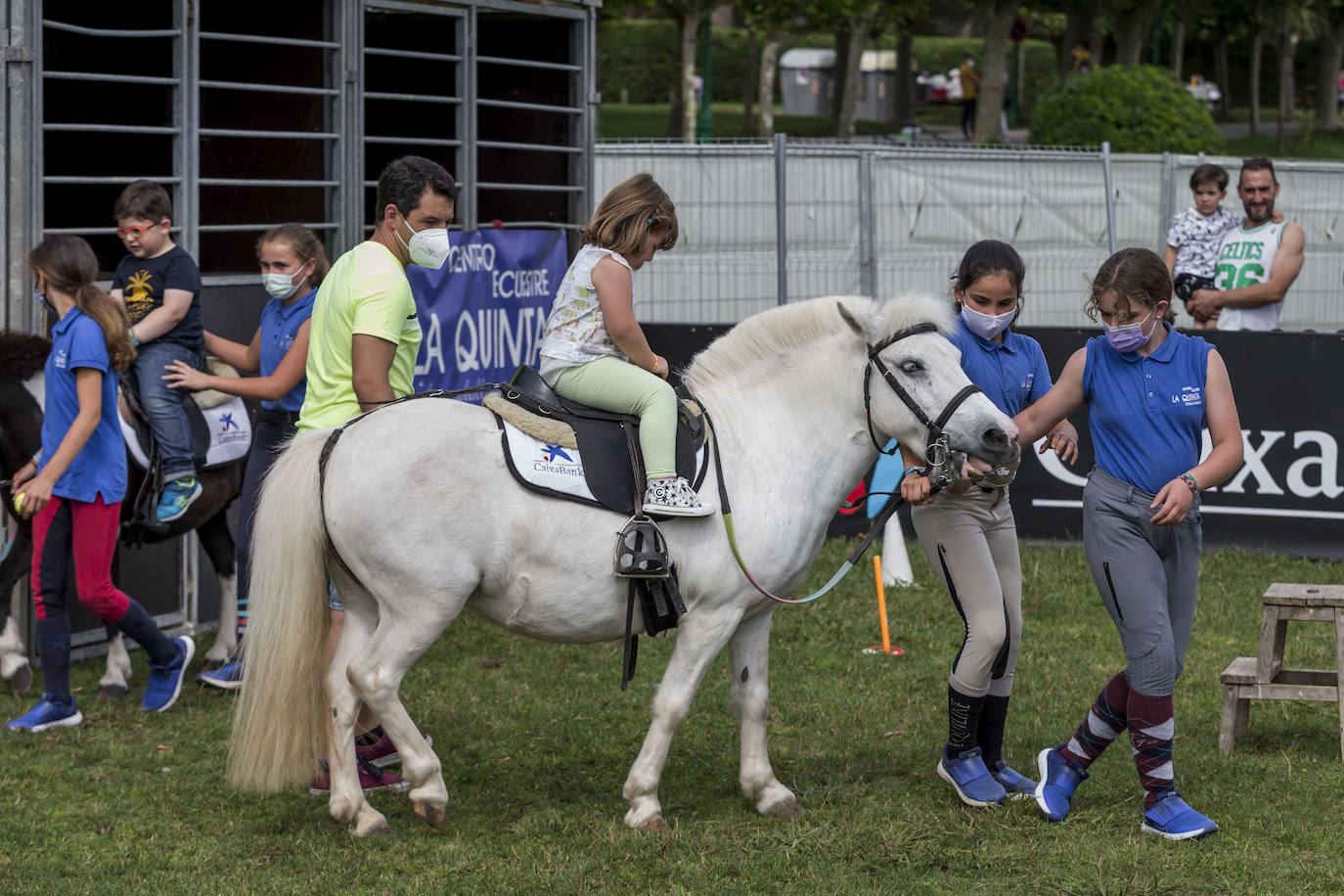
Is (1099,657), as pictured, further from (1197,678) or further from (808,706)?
(808,706)

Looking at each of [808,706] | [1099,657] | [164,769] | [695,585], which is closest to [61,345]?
[164,769]

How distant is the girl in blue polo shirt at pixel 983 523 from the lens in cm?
499

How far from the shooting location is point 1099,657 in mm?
7391

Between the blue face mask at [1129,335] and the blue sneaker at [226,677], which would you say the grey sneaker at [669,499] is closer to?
the blue face mask at [1129,335]

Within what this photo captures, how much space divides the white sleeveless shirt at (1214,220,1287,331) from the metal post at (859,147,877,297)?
10.6ft

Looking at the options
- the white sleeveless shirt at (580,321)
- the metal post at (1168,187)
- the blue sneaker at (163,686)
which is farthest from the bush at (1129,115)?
the white sleeveless shirt at (580,321)

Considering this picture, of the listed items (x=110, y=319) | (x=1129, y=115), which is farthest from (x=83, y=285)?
(x=1129, y=115)

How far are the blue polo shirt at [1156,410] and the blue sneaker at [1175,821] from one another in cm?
103

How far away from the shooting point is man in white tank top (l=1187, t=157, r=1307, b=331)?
9.68 m

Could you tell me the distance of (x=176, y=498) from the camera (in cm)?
679

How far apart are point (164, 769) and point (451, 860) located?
5.28 ft

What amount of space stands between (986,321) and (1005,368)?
0.20m

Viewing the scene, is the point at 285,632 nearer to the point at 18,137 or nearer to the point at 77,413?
the point at 77,413

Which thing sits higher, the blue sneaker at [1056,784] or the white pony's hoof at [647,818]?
the blue sneaker at [1056,784]
